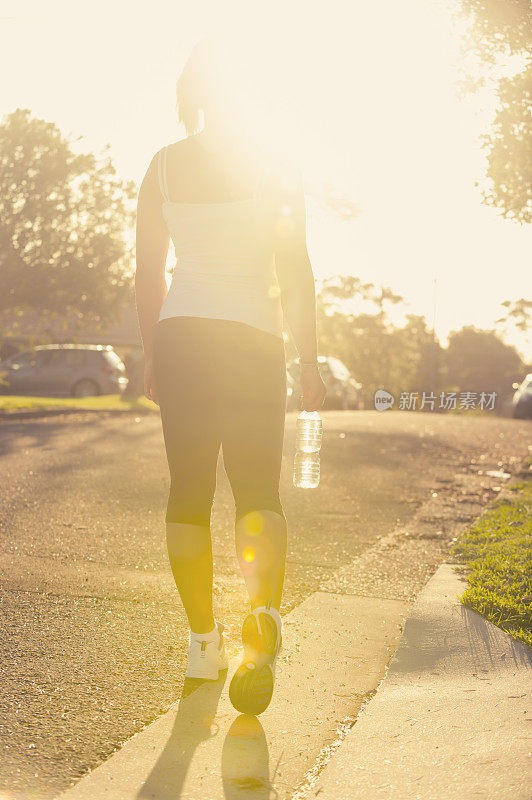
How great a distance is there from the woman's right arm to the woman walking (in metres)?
0.02

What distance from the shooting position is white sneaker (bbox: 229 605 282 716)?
263cm

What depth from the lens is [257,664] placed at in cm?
269

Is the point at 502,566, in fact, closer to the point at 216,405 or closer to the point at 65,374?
the point at 216,405

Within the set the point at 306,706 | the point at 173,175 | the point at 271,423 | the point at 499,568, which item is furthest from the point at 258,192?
the point at 499,568

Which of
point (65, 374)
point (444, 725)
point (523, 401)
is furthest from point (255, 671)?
point (65, 374)

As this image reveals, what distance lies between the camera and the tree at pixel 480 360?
42088mm

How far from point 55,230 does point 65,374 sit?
6823 mm

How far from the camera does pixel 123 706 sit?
2795 mm

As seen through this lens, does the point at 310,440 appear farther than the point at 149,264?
Yes

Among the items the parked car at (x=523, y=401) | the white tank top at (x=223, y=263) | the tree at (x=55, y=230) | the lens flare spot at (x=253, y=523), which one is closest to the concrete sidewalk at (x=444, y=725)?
the lens flare spot at (x=253, y=523)

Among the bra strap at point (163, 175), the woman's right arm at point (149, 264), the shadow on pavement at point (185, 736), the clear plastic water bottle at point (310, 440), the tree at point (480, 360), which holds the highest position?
the bra strap at point (163, 175)

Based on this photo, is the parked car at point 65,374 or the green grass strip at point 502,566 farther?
the parked car at point 65,374

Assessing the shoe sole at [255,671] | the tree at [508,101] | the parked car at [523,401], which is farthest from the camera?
the parked car at [523,401]

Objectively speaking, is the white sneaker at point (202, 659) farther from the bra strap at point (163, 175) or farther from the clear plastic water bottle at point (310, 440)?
the bra strap at point (163, 175)
